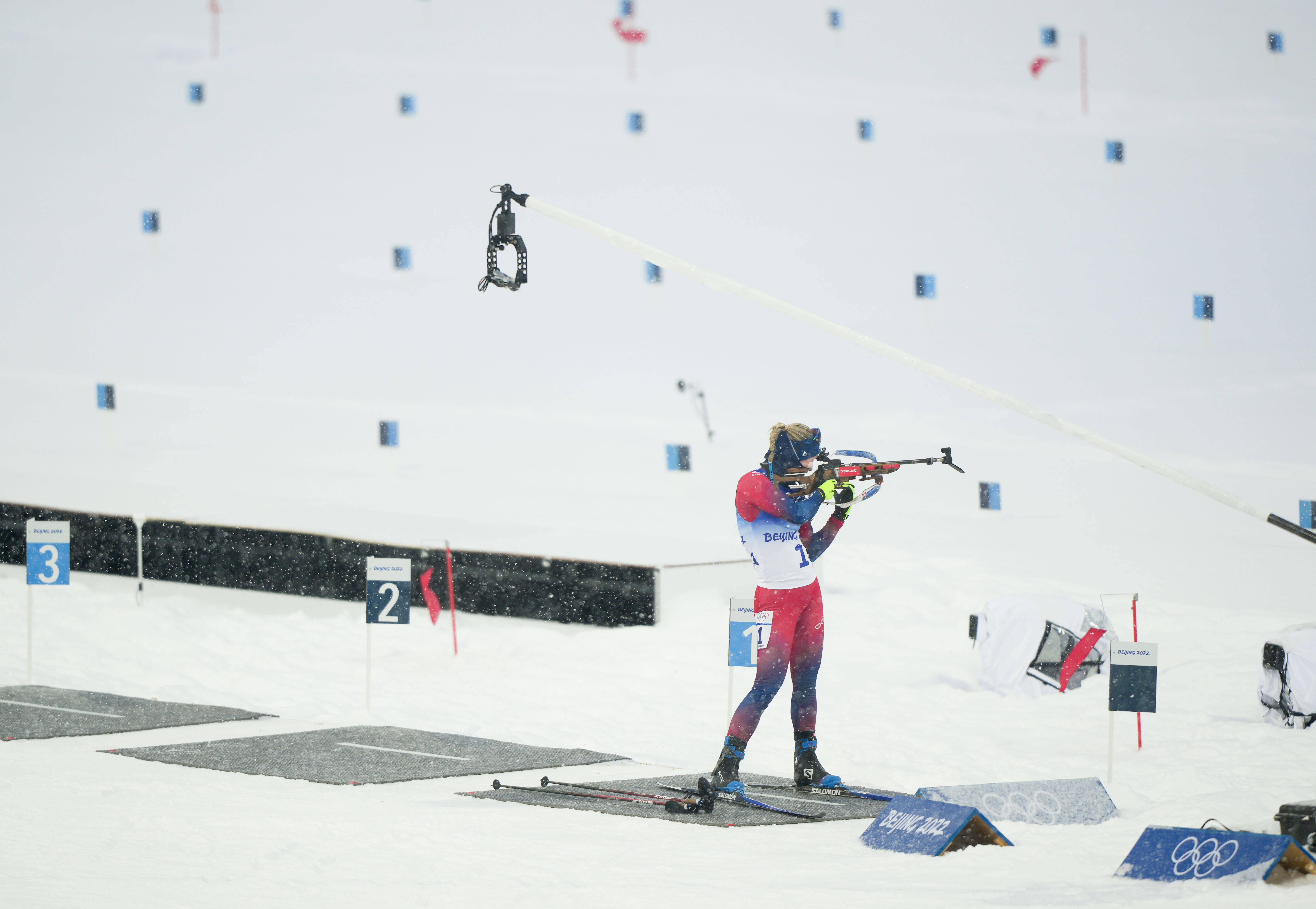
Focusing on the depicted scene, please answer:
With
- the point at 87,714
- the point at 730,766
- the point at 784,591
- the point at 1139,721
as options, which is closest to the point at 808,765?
the point at 730,766

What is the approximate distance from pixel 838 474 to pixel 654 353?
52.0ft

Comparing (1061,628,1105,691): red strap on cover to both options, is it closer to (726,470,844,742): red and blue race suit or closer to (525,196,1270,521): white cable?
(726,470,844,742): red and blue race suit

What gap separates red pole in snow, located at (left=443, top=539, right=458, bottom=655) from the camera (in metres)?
11.1

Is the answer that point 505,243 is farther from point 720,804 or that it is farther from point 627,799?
point 720,804

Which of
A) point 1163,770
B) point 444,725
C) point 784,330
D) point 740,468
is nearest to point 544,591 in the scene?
point 444,725

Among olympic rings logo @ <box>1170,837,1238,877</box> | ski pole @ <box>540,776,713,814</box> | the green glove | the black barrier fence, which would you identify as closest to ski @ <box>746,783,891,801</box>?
ski pole @ <box>540,776,713,814</box>

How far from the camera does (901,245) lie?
77.5 ft

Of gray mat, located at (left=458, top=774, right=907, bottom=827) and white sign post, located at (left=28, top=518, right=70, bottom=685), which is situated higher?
white sign post, located at (left=28, top=518, right=70, bottom=685)

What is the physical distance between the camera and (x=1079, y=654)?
31.1ft

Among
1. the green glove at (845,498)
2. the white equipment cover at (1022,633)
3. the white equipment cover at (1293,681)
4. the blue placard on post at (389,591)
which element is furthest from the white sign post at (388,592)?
the white equipment cover at (1293,681)

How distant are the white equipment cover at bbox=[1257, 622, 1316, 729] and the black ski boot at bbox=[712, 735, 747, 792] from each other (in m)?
3.72

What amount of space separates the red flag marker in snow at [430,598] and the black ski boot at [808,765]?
5.64 metres

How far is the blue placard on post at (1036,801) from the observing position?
6016 mm

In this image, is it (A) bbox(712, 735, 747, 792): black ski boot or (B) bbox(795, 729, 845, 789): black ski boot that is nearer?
(A) bbox(712, 735, 747, 792): black ski boot
